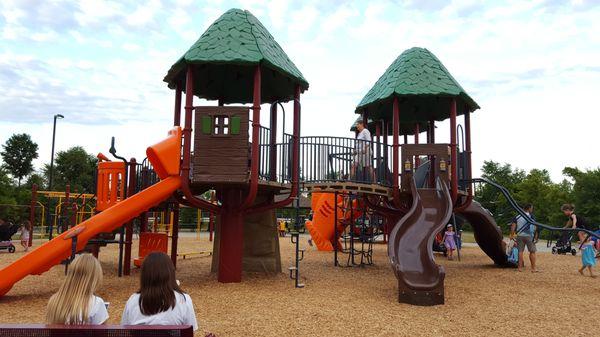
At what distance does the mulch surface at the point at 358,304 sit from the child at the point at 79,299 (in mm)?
2957

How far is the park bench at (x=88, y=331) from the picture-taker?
8.41ft

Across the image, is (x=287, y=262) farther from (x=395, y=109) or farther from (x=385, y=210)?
(x=395, y=109)

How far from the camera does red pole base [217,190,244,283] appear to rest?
9.65m

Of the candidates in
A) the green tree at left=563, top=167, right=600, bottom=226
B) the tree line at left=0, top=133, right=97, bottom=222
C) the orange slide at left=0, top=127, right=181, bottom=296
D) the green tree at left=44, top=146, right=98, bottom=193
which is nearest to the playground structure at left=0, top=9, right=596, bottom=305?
the orange slide at left=0, top=127, right=181, bottom=296

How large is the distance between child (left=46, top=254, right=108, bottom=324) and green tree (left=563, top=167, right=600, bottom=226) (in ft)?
114

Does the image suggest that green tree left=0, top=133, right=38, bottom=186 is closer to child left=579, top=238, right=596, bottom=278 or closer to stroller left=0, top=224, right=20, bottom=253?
stroller left=0, top=224, right=20, bottom=253

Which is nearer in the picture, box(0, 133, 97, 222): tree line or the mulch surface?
the mulch surface

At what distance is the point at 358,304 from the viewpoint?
301 inches

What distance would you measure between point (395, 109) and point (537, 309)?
19.3ft

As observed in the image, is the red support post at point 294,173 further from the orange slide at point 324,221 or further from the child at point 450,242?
the child at point 450,242

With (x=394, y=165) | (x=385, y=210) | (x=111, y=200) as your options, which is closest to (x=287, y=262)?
(x=385, y=210)

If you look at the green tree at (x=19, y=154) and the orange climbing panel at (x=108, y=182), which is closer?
the orange climbing panel at (x=108, y=182)

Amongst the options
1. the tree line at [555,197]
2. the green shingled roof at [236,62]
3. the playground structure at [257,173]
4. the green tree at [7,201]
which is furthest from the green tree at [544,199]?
the green tree at [7,201]

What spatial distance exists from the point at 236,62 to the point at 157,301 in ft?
23.2
